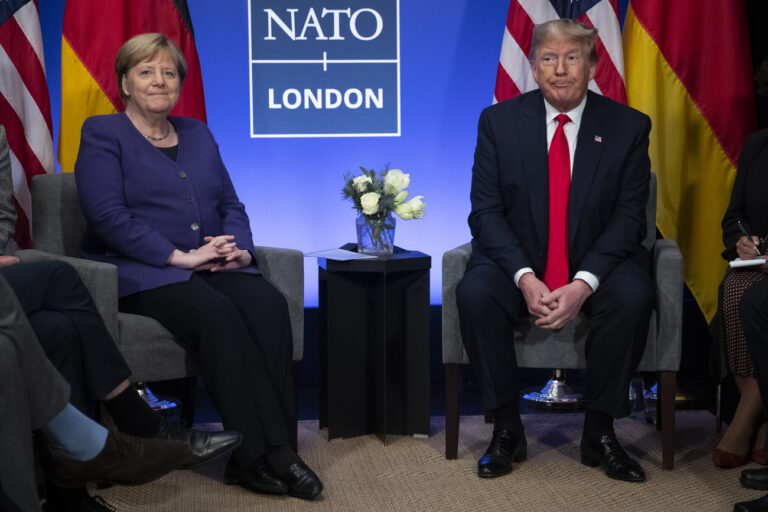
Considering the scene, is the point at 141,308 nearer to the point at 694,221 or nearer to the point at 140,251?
the point at 140,251

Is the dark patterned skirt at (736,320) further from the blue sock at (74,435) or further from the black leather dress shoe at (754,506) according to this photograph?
the blue sock at (74,435)

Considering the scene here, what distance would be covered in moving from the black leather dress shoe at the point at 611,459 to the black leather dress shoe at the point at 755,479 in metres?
0.29

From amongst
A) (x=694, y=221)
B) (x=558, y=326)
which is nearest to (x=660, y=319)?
(x=558, y=326)

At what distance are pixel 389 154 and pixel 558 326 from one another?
171cm

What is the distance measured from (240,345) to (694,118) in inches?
85.7

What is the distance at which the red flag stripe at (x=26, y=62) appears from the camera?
10.6 feet

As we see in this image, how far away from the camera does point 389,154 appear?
411 cm

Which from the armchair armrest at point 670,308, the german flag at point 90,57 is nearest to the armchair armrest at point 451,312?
the armchair armrest at point 670,308

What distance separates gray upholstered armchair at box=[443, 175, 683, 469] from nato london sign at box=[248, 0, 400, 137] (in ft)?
4.90

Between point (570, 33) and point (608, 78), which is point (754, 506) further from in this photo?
point (608, 78)

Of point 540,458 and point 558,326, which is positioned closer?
point 558,326

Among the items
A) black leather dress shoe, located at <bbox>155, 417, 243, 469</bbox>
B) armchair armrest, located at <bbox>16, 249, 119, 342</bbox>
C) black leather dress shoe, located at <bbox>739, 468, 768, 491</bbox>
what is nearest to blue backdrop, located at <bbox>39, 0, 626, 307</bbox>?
armchair armrest, located at <bbox>16, 249, 119, 342</bbox>

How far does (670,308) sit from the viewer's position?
2697 millimetres

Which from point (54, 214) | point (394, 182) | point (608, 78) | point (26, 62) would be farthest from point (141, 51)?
point (608, 78)
